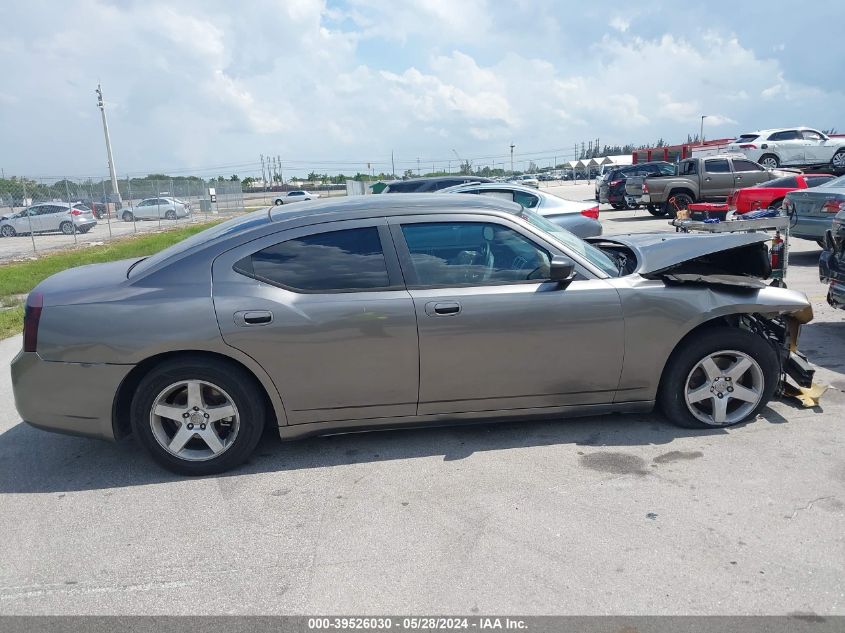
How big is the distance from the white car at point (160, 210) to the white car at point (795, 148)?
1168 inches

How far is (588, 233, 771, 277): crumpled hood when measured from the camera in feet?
13.6

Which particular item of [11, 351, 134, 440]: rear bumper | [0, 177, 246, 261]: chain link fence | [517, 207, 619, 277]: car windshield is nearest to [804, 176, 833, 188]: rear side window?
[517, 207, 619, 277]: car windshield

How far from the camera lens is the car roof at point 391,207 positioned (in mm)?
4035

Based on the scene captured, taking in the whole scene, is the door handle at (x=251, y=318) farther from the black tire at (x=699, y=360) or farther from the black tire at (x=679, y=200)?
the black tire at (x=679, y=200)

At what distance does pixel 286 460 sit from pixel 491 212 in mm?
2064

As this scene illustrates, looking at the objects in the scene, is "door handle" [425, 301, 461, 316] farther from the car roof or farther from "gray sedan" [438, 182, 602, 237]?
"gray sedan" [438, 182, 602, 237]

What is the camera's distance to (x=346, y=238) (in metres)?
3.95

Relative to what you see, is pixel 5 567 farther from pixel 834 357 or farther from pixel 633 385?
pixel 834 357

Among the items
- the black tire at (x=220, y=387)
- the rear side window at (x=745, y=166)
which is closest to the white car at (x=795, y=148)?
the rear side window at (x=745, y=166)

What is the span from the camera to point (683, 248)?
4281 millimetres

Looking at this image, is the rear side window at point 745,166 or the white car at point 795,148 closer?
the rear side window at point 745,166

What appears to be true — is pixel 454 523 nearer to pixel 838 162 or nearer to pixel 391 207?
pixel 391 207

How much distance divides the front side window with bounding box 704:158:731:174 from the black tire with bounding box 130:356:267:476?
20.0 meters

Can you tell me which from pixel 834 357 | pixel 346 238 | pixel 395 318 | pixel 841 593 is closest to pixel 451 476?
pixel 395 318
